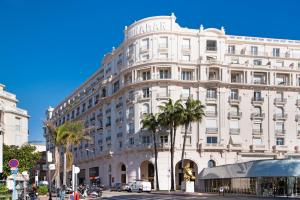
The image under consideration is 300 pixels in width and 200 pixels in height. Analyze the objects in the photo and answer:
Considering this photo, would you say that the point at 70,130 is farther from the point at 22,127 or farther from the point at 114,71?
the point at 114,71

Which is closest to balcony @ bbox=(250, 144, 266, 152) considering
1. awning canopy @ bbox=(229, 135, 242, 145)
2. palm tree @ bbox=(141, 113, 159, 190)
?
awning canopy @ bbox=(229, 135, 242, 145)

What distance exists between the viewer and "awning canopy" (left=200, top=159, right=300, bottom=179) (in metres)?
58.2

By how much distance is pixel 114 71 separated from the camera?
319 ft

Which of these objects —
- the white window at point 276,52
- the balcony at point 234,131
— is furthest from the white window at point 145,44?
the white window at point 276,52

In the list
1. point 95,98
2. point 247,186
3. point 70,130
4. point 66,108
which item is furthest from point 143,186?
point 66,108

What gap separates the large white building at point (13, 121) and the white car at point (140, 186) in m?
17.8

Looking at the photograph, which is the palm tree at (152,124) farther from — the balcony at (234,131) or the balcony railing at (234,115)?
the balcony railing at (234,115)

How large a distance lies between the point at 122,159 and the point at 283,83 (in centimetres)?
3017

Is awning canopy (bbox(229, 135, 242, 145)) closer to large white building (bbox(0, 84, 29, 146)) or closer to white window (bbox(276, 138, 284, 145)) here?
white window (bbox(276, 138, 284, 145))

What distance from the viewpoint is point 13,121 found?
77.2 meters

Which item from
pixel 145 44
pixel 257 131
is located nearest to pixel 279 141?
pixel 257 131

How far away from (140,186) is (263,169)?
18714mm

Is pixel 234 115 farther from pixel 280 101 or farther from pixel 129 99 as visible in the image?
pixel 129 99

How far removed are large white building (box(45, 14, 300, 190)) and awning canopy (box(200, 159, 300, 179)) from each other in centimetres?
1245
